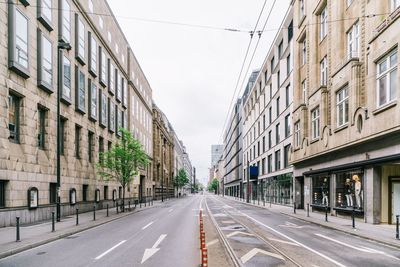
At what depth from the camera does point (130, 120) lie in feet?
172

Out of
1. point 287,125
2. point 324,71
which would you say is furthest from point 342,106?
point 287,125

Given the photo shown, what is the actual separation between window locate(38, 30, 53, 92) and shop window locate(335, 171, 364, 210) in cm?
2114

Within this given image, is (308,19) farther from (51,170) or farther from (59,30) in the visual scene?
(51,170)

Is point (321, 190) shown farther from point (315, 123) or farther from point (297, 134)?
point (297, 134)

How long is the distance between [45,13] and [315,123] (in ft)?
76.8

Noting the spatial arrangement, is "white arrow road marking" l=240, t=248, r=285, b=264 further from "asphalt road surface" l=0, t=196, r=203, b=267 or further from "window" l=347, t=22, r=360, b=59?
"window" l=347, t=22, r=360, b=59

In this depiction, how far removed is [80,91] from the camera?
31062 mm

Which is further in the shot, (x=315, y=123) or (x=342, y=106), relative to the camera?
(x=315, y=123)

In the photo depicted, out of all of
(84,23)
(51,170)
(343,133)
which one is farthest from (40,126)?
(343,133)

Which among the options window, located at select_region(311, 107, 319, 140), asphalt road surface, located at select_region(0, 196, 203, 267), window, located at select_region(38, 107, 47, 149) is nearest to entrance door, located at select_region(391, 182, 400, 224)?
window, located at select_region(311, 107, 319, 140)

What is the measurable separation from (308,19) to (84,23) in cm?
2114

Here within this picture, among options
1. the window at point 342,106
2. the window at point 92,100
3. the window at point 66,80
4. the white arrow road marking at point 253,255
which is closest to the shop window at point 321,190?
the window at point 342,106

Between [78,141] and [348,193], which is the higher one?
[78,141]

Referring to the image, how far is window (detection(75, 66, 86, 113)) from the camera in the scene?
98.5ft
